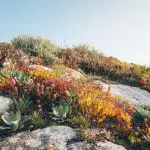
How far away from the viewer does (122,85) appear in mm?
15859

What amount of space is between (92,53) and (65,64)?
4.43 meters

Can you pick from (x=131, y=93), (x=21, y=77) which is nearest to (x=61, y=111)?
(x=21, y=77)

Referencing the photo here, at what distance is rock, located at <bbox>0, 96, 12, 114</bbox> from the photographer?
9.09 meters

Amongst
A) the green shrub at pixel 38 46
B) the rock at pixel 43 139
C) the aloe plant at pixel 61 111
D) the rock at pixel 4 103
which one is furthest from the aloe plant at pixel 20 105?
the green shrub at pixel 38 46

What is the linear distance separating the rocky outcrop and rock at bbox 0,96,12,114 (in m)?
1.35

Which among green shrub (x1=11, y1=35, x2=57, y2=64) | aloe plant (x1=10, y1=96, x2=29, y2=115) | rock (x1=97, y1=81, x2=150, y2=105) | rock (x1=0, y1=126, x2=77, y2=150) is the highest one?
green shrub (x1=11, y1=35, x2=57, y2=64)

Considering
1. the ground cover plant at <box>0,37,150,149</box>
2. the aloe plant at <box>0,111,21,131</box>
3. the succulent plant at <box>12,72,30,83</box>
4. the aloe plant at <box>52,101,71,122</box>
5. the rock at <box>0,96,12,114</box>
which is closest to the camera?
the aloe plant at <box>0,111,21,131</box>

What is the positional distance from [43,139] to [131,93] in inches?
300

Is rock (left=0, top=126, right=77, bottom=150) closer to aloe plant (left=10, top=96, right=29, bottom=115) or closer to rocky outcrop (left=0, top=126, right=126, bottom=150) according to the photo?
rocky outcrop (left=0, top=126, right=126, bottom=150)

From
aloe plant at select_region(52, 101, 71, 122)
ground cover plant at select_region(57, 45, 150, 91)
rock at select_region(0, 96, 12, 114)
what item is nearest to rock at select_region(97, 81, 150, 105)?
ground cover plant at select_region(57, 45, 150, 91)

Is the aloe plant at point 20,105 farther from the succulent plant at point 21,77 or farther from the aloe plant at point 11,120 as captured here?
the succulent plant at point 21,77

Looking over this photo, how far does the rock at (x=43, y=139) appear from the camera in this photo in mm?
7324

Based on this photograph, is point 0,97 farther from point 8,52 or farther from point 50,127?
point 8,52

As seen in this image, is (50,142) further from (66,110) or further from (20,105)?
(20,105)
